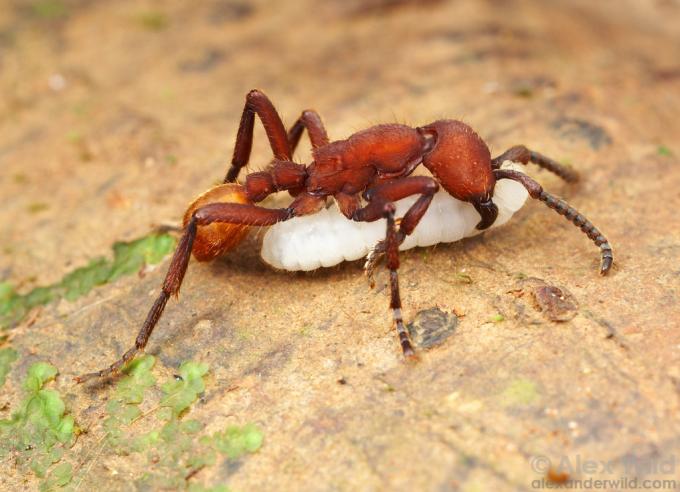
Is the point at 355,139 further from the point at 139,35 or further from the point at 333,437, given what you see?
the point at 139,35

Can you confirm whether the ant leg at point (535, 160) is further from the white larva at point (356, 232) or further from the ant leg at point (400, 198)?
the ant leg at point (400, 198)

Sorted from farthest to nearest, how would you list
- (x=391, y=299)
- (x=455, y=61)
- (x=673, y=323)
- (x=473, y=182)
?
(x=455, y=61)
(x=473, y=182)
(x=391, y=299)
(x=673, y=323)

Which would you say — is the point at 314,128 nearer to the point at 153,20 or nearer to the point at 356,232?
the point at 356,232

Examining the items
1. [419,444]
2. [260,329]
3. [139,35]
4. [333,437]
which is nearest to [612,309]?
[419,444]

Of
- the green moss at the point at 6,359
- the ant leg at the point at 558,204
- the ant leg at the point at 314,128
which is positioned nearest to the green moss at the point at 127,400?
the green moss at the point at 6,359

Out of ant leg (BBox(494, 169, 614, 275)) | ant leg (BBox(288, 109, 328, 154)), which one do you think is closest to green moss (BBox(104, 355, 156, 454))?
ant leg (BBox(288, 109, 328, 154))

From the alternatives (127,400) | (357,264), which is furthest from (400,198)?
(127,400)

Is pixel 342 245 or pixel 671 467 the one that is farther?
pixel 342 245
